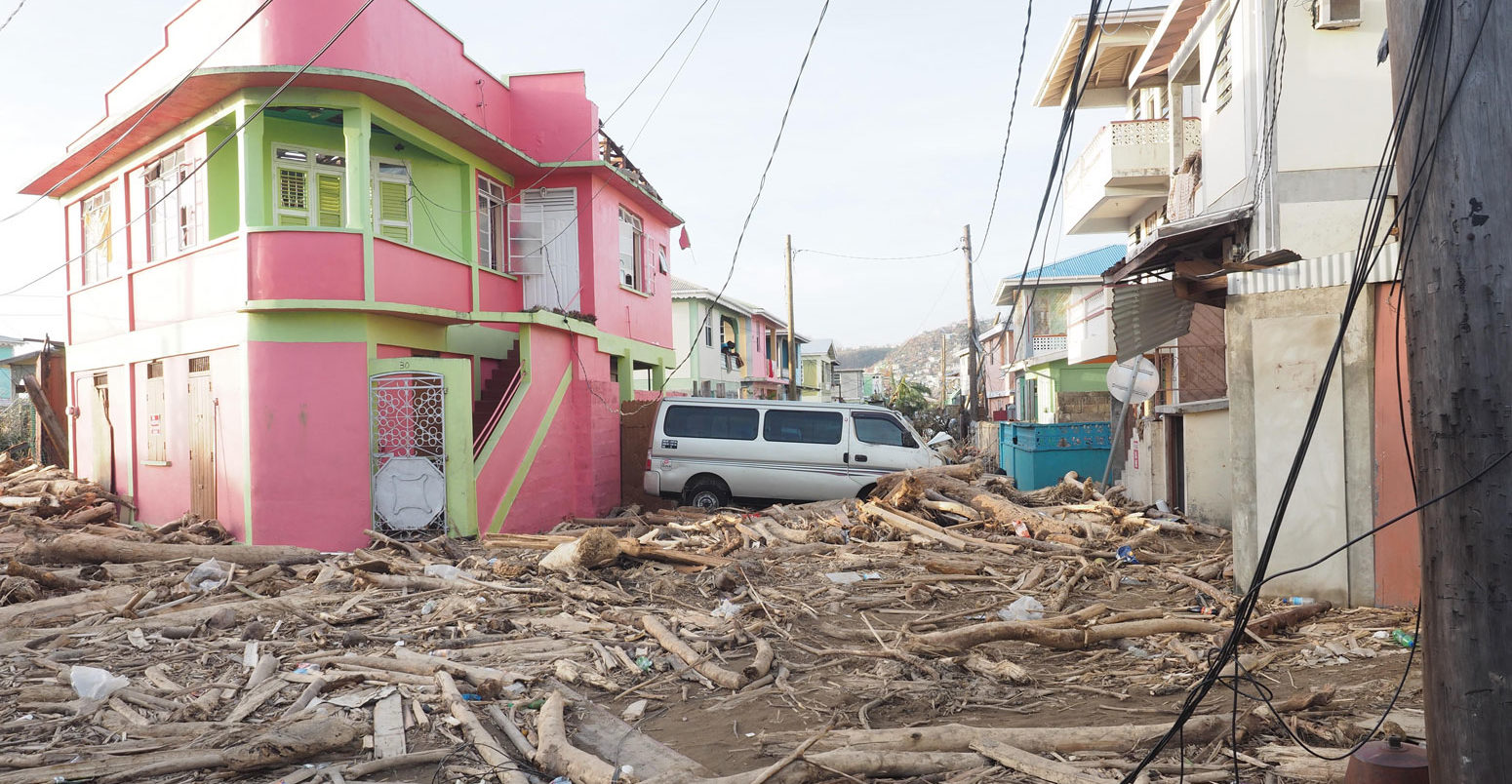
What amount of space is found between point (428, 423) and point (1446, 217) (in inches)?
499

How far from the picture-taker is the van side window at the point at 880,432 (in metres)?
16.0

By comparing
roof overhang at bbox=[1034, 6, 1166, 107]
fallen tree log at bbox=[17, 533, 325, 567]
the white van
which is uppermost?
roof overhang at bbox=[1034, 6, 1166, 107]

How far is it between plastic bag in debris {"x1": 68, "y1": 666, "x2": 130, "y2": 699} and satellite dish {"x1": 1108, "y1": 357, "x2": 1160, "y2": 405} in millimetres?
13027

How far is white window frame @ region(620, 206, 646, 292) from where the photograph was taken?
64.8 ft

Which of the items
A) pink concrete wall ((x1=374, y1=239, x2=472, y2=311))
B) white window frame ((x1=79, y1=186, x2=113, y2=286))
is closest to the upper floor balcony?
pink concrete wall ((x1=374, y1=239, x2=472, y2=311))

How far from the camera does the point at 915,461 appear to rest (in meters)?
15.8

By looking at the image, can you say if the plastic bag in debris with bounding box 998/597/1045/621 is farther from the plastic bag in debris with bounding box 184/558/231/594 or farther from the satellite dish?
the plastic bag in debris with bounding box 184/558/231/594

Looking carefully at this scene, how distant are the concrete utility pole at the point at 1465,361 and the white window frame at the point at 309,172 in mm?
13800

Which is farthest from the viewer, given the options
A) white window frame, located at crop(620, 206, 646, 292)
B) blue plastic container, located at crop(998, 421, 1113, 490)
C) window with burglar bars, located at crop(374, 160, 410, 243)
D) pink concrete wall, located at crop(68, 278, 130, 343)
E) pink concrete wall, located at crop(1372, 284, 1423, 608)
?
white window frame, located at crop(620, 206, 646, 292)

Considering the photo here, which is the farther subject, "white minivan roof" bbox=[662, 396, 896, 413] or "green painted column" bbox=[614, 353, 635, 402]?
"green painted column" bbox=[614, 353, 635, 402]

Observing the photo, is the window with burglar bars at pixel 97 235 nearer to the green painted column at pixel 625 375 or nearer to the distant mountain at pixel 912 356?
the green painted column at pixel 625 375

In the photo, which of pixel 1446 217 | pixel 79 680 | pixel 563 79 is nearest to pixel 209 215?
pixel 563 79

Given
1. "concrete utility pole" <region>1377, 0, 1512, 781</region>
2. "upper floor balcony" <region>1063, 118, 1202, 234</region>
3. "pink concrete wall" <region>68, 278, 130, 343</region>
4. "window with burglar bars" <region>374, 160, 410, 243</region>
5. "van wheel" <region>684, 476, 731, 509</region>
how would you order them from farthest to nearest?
"upper floor balcony" <region>1063, 118, 1202, 234</region>, "van wheel" <region>684, 476, 731, 509</region>, "pink concrete wall" <region>68, 278, 130, 343</region>, "window with burglar bars" <region>374, 160, 410, 243</region>, "concrete utility pole" <region>1377, 0, 1512, 781</region>

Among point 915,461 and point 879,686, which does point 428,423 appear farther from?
point 879,686
